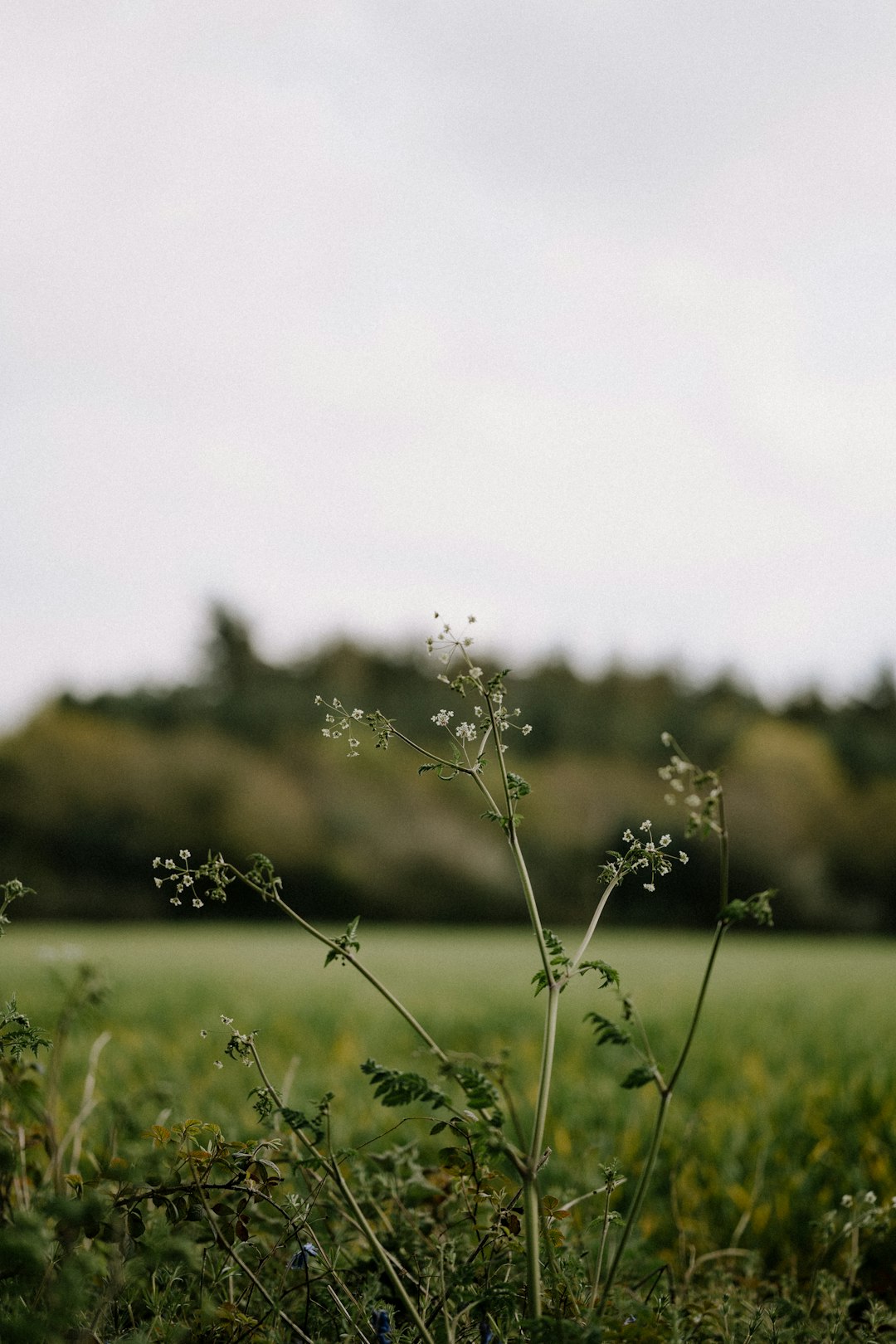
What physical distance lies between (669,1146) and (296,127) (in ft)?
17.3

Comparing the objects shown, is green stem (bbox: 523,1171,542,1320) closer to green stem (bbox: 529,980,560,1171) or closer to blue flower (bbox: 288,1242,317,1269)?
green stem (bbox: 529,980,560,1171)

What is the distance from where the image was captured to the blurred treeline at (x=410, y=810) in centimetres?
2675

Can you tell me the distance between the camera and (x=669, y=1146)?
9.40ft

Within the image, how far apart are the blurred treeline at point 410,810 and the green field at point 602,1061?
688 inches

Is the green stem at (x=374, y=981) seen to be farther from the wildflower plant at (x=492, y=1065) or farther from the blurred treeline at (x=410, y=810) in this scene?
the blurred treeline at (x=410, y=810)

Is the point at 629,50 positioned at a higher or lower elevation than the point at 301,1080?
higher

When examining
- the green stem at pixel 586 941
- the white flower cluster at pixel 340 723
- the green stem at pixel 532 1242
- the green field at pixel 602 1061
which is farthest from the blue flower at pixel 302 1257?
the white flower cluster at pixel 340 723

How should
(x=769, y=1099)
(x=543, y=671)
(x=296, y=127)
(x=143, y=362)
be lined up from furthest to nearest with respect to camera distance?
(x=543, y=671)
(x=143, y=362)
(x=296, y=127)
(x=769, y=1099)

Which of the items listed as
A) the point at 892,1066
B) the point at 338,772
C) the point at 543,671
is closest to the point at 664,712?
the point at 543,671

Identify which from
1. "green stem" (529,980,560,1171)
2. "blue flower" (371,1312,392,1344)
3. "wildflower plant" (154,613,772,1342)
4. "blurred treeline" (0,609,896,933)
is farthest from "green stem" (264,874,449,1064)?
"blurred treeline" (0,609,896,933)

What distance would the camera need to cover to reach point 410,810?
2984 centimetres

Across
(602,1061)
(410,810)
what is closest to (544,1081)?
(602,1061)

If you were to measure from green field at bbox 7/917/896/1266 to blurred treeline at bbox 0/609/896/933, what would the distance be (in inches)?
688

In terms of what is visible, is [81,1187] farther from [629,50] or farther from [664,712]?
[664,712]
